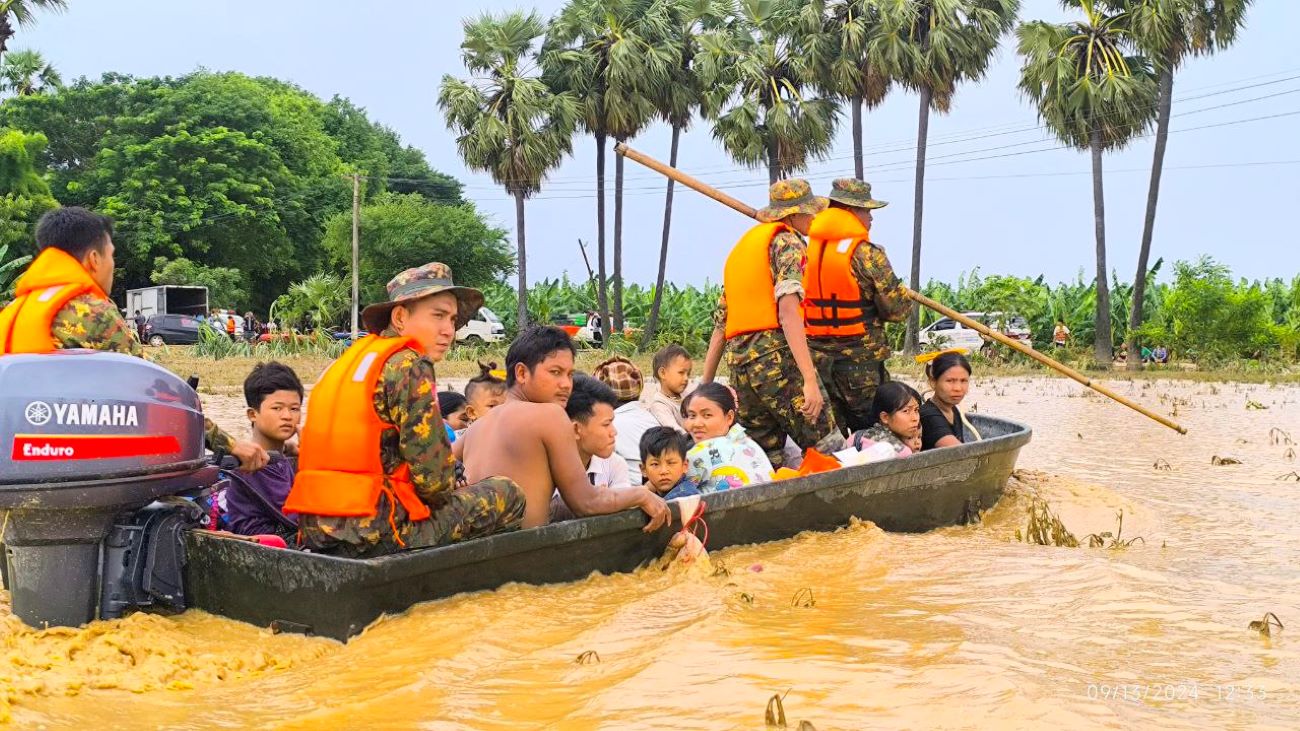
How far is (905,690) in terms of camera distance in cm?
369

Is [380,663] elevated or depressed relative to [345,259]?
depressed

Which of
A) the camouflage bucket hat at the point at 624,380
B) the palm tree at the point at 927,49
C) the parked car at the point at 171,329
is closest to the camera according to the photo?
the camouflage bucket hat at the point at 624,380

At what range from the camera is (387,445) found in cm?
434

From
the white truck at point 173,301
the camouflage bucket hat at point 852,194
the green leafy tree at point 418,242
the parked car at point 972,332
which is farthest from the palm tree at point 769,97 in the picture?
the camouflage bucket hat at point 852,194

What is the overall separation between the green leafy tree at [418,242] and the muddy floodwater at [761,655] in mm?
37425

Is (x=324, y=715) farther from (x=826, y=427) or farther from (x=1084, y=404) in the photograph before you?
(x=1084, y=404)

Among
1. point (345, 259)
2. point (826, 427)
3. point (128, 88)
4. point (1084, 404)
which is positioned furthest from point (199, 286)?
point (826, 427)

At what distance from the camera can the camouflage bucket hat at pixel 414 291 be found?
4.38 m

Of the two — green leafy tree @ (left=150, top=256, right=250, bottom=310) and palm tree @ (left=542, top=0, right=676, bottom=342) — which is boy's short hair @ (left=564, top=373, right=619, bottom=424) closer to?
palm tree @ (left=542, top=0, right=676, bottom=342)

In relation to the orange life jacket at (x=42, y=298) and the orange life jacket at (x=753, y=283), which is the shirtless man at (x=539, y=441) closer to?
the orange life jacket at (x=42, y=298)

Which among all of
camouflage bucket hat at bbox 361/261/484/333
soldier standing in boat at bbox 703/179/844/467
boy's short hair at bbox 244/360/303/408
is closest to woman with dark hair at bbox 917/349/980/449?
soldier standing in boat at bbox 703/179/844/467

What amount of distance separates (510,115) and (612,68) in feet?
9.88

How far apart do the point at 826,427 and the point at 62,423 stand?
4.18m

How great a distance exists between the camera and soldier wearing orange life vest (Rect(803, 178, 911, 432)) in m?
7.37
